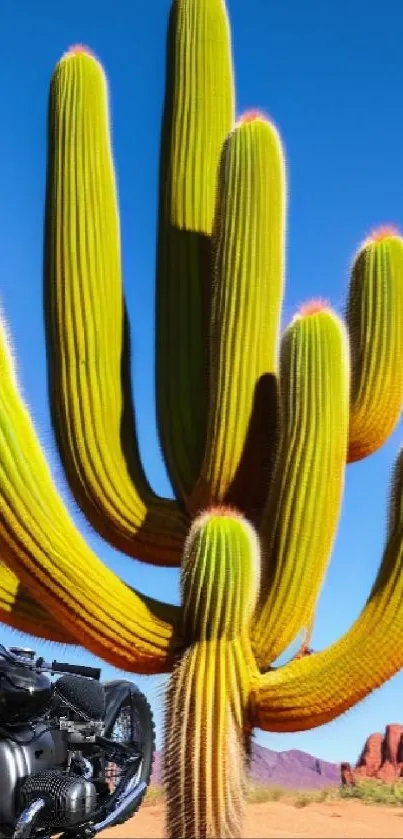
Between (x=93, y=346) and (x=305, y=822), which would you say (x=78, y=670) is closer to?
(x=93, y=346)

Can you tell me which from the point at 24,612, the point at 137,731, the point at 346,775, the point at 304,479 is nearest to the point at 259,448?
the point at 304,479

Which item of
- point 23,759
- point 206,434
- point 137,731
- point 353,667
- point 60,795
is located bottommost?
point 60,795

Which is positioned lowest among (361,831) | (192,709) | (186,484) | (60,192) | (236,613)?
(361,831)

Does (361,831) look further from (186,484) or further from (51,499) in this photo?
(51,499)

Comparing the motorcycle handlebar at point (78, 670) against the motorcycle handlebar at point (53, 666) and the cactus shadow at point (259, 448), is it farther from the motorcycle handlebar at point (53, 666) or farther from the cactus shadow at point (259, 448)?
the cactus shadow at point (259, 448)

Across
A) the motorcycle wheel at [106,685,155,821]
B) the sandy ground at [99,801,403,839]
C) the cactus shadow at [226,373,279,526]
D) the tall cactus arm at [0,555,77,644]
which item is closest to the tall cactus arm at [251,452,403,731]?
the motorcycle wheel at [106,685,155,821]

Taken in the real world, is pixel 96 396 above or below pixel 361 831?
above

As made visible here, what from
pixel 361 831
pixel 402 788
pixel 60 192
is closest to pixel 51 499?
pixel 60 192

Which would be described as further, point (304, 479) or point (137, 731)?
point (137, 731)
